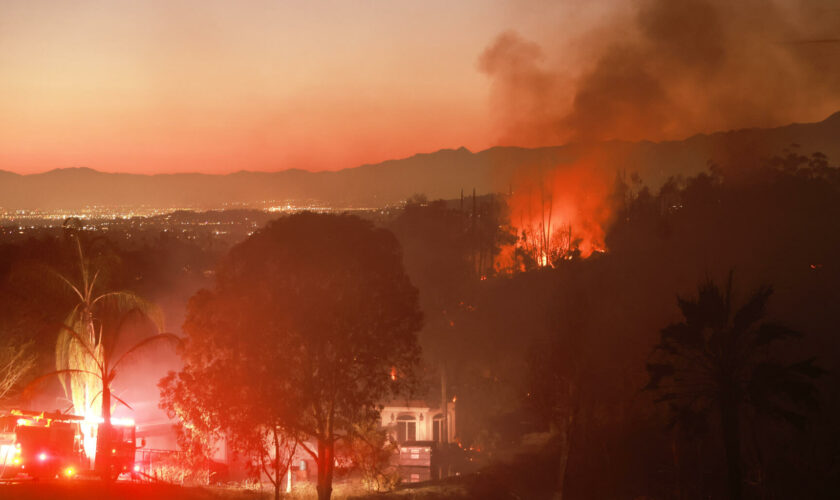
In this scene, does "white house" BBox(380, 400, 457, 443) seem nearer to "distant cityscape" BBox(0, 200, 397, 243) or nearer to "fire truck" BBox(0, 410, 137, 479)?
"fire truck" BBox(0, 410, 137, 479)

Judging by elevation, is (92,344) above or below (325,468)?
→ above

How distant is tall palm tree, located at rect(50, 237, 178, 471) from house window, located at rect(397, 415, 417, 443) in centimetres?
1948

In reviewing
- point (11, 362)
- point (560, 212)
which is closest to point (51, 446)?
point (11, 362)

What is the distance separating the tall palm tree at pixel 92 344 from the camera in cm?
1775

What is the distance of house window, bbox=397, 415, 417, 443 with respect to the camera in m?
38.4

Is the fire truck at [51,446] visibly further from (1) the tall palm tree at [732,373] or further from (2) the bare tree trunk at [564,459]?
(1) the tall palm tree at [732,373]

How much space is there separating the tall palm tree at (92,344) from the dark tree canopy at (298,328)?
1.82 metres

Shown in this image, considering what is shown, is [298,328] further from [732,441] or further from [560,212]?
[560,212]

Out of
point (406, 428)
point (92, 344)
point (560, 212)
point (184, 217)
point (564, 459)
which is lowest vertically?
point (564, 459)

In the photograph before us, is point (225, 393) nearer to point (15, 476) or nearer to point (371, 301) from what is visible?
point (371, 301)

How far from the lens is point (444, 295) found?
65.3m

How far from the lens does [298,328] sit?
20828 mm

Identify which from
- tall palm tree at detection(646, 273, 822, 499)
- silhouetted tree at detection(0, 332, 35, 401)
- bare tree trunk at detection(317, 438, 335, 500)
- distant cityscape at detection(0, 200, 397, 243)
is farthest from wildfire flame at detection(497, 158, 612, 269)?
tall palm tree at detection(646, 273, 822, 499)

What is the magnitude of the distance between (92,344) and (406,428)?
22045mm
